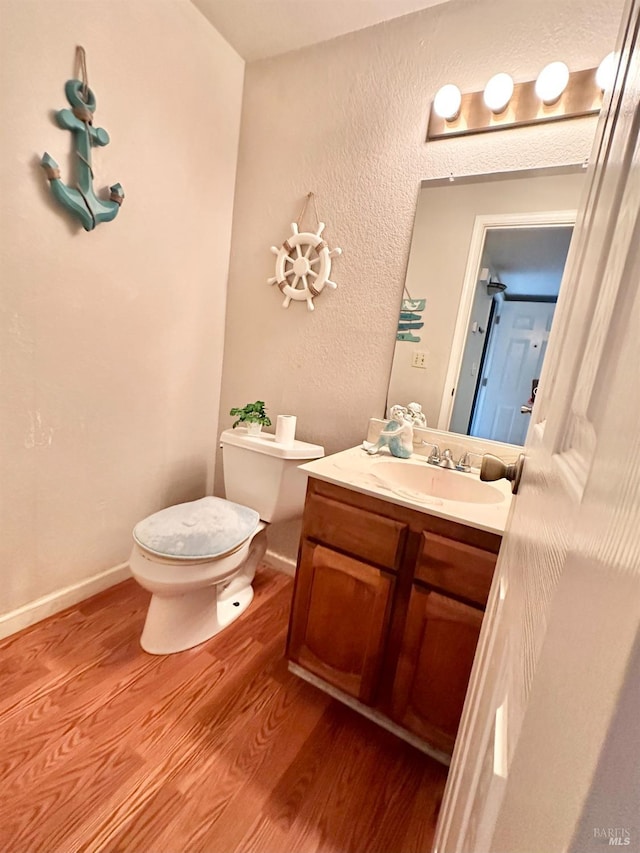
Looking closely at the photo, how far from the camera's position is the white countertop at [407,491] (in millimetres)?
972

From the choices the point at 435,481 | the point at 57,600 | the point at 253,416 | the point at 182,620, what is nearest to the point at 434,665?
the point at 435,481

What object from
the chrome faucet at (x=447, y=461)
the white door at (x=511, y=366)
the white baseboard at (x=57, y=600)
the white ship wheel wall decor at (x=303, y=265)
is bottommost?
the white baseboard at (x=57, y=600)

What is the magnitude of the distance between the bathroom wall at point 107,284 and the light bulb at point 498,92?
1.15 metres

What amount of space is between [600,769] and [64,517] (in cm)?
176

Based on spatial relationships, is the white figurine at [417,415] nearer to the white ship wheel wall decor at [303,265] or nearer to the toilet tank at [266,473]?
the toilet tank at [266,473]

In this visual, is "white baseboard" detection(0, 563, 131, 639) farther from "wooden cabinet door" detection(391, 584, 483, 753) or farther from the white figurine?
the white figurine

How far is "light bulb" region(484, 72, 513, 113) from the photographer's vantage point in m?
1.25

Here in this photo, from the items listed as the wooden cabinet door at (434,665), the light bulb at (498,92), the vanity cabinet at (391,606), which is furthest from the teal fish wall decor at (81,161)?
the wooden cabinet door at (434,665)

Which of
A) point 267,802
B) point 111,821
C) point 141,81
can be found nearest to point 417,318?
point 141,81

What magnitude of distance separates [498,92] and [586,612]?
1670mm

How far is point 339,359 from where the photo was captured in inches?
66.6

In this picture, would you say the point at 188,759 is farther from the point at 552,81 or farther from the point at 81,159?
the point at 552,81

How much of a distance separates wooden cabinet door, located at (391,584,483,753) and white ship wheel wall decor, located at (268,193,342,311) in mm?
1274

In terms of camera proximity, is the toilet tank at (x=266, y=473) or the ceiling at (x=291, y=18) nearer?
the ceiling at (x=291, y=18)
